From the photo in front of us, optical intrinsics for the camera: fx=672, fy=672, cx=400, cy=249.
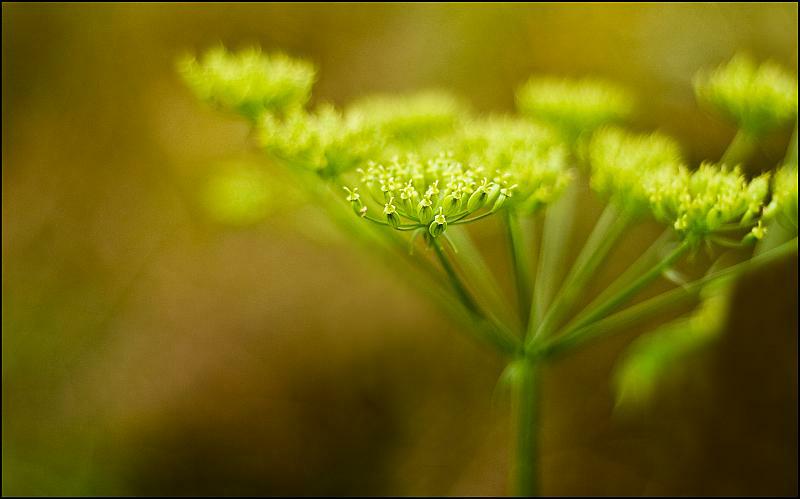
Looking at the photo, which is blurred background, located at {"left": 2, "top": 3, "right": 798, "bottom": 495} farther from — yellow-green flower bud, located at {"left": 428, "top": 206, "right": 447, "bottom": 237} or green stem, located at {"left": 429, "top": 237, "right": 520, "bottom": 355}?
yellow-green flower bud, located at {"left": 428, "top": 206, "right": 447, "bottom": 237}

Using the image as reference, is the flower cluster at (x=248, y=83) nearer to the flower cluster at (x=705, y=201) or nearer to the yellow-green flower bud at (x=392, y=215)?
the yellow-green flower bud at (x=392, y=215)

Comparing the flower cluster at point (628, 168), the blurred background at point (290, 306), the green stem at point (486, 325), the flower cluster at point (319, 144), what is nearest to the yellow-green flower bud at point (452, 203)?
the green stem at point (486, 325)

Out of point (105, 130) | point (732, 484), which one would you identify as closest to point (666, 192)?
point (732, 484)

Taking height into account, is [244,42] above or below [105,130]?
above

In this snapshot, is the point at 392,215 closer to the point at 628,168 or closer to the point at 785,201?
the point at 628,168

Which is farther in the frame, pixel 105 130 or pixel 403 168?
pixel 105 130

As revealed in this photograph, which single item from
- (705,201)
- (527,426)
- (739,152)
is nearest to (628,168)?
(705,201)

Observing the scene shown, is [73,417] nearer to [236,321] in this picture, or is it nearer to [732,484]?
[236,321]
